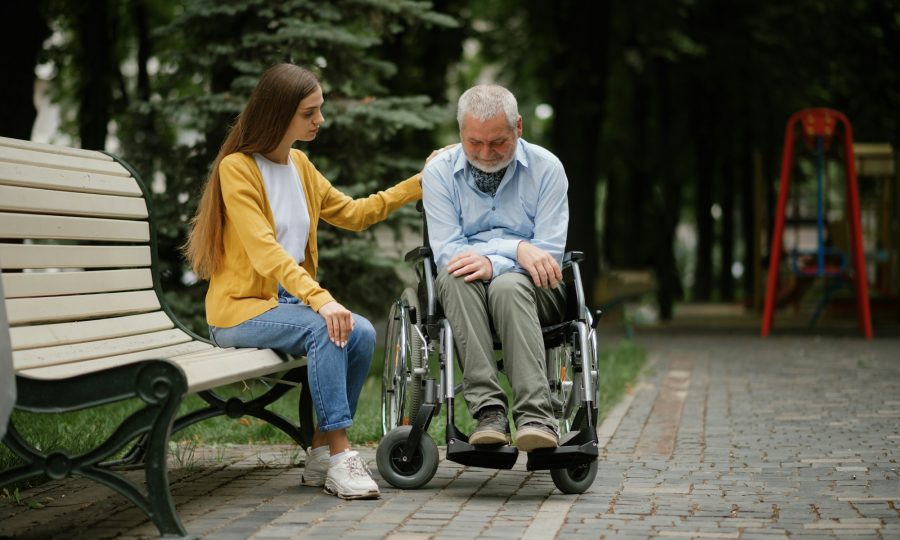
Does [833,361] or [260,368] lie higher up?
[260,368]

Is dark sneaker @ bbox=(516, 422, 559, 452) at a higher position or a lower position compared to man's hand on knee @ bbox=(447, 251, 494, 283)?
lower

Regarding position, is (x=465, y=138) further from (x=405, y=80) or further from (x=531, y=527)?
(x=405, y=80)

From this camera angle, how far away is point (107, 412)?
24.8 feet

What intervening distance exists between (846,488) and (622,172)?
21803mm

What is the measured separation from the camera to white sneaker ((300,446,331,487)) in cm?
527

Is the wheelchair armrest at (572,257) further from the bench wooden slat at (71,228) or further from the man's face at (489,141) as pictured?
the bench wooden slat at (71,228)

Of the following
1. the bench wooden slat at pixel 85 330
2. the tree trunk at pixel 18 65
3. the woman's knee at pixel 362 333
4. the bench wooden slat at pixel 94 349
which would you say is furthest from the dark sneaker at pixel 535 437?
the tree trunk at pixel 18 65

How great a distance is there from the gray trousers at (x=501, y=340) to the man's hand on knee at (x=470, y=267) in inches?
1.3

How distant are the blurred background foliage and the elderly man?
3.46 meters

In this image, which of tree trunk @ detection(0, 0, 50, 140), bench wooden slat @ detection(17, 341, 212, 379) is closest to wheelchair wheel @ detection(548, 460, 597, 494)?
bench wooden slat @ detection(17, 341, 212, 379)

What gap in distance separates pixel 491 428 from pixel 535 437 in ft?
0.64

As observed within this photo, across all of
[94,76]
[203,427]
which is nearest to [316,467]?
[203,427]

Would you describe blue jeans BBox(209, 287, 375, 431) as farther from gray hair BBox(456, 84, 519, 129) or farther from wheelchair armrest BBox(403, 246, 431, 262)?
gray hair BBox(456, 84, 519, 129)

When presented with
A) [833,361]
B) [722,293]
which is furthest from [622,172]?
[833,361]
